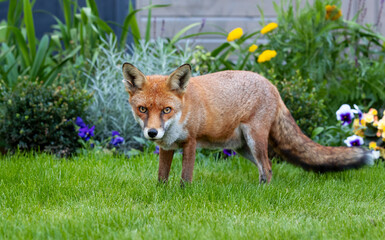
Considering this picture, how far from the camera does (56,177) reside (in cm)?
462

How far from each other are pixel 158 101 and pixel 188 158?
24.8 inches

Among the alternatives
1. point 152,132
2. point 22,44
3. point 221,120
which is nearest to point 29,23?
point 22,44

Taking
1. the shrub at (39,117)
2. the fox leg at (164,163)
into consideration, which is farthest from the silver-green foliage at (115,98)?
the fox leg at (164,163)

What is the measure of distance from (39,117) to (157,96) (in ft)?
8.16

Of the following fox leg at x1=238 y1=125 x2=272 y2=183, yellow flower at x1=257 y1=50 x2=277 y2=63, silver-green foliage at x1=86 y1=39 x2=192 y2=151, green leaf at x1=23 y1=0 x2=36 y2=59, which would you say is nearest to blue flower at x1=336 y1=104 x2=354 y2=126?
yellow flower at x1=257 y1=50 x2=277 y2=63

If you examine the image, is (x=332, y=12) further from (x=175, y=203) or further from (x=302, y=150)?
(x=175, y=203)

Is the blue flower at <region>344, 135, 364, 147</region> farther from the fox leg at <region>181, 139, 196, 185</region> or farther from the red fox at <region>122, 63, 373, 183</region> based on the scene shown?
the fox leg at <region>181, 139, 196, 185</region>

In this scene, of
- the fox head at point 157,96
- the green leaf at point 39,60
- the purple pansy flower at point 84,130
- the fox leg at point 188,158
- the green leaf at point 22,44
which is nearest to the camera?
the fox head at point 157,96

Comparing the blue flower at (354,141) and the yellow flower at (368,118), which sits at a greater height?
the yellow flower at (368,118)

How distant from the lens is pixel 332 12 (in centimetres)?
698

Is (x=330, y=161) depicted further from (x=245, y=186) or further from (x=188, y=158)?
(x=188, y=158)

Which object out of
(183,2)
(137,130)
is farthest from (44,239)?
(183,2)

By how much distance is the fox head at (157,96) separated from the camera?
157 inches

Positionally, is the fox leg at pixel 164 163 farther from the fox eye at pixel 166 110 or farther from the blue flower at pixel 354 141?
the blue flower at pixel 354 141
